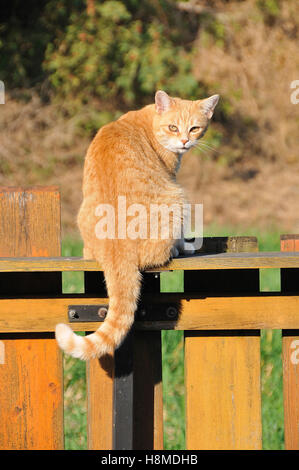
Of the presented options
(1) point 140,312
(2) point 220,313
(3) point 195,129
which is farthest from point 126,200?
(3) point 195,129

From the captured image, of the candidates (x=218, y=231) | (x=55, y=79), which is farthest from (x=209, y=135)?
(x=218, y=231)

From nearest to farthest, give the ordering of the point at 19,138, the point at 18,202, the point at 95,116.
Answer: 1. the point at 18,202
2. the point at 19,138
3. the point at 95,116

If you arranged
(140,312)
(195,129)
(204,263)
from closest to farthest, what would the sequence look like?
(204,263) < (140,312) < (195,129)

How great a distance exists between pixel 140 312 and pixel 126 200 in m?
0.38

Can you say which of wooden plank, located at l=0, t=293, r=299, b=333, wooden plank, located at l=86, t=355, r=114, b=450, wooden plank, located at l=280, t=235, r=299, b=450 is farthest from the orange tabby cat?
wooden plank, located at l=280, t=235, r=299, b=450

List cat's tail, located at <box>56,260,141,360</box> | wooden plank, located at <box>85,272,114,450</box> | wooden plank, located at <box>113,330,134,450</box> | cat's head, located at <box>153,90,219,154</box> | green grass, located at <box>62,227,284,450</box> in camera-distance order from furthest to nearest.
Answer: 1. green grass, located at <box>62,227,284,450</box>
2. cat's head, located at <box>153,90,219,154</box>
3. wooden plank, located at <box>85,272,114,450</box>
4. wooden plank, located at <box>113,330,134,450</box>
5. cat's tail, located at <box>56,260,141,360</box>

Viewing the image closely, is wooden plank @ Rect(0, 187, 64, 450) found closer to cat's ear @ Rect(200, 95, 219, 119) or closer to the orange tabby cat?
the orange tabby cat

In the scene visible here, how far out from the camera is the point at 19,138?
22.8 ft

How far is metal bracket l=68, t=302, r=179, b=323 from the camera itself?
2.02 meters

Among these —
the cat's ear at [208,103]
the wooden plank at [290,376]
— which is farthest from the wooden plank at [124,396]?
the cat's ear at [208,103]

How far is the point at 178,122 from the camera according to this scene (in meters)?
2.76

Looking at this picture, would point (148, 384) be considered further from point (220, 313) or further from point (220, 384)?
point (220, 313)
